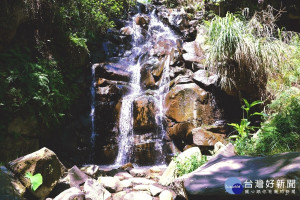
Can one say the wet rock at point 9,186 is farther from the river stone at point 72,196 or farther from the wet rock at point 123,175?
the wet rock at point 123,175

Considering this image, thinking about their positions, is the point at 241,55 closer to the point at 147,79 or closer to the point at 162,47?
the point at 147,79

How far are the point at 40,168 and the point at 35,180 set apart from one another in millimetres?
241

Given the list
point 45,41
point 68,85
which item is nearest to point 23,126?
point 68,85

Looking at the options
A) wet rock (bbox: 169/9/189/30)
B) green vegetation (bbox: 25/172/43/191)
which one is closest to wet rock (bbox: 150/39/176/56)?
wet rock (bbox: 169/9/189/30)

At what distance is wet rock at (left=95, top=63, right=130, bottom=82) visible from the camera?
302 inches

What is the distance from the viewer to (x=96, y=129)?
6.76 meters

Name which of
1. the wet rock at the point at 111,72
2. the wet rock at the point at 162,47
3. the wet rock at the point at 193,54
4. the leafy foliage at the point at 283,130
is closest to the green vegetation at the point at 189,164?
the leafy foliage at the point at 283,130

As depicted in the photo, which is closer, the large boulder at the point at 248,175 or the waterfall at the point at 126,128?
the large boulder at the point at 248,175

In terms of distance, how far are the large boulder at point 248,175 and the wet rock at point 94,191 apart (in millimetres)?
2123

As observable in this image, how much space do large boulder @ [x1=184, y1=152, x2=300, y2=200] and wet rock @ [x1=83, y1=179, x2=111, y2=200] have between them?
2123 mm

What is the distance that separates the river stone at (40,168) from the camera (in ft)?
9.52

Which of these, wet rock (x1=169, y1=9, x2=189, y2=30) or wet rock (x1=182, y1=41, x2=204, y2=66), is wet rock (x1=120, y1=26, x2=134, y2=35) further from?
wet rock (x1=182, y1=41, x2=204, y2=66)

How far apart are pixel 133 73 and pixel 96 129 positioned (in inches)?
101

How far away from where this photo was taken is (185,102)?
235 inches
